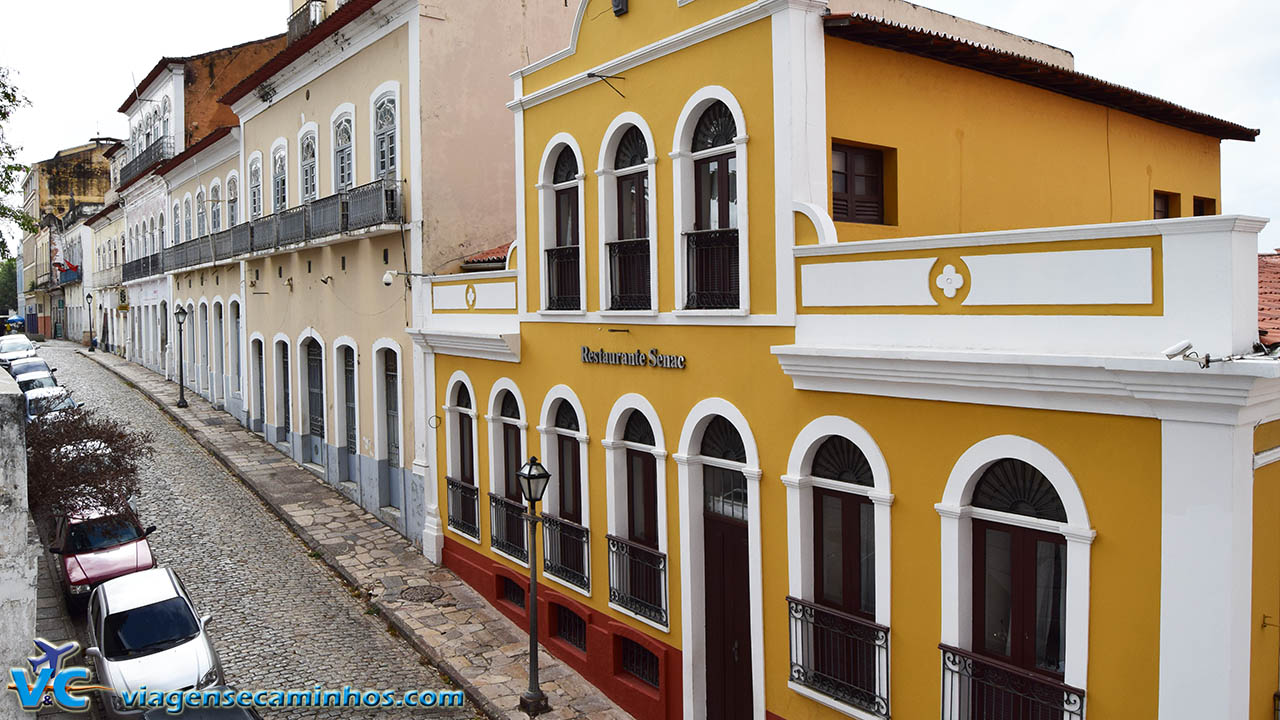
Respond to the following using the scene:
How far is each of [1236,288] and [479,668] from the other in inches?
361

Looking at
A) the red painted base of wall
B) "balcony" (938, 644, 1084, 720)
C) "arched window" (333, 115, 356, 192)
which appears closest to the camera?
"balcony" (938, 644, 1084, 720)

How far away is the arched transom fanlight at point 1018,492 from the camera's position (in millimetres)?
6688

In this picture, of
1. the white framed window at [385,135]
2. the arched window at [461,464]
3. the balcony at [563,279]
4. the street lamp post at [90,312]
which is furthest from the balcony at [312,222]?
the street lamp post at [90,312]

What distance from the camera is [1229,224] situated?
18.3 feet

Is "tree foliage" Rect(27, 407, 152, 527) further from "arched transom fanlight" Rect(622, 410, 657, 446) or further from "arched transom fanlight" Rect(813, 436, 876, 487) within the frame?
"arched transom fanlight" Rect(813, 436, 876, 487)

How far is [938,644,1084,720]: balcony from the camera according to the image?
6523 millimetres

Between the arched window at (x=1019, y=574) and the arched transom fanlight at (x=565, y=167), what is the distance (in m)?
6.51

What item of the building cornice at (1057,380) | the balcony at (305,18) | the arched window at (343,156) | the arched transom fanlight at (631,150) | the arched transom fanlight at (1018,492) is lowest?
the arched transom fanlight at (1018,492)

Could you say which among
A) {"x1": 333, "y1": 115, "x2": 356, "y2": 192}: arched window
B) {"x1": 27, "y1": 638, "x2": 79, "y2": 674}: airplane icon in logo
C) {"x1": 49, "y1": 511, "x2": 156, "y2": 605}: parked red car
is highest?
{"x1": 333, "y1": 115, "x2": 356, "y2": 192}: arched window

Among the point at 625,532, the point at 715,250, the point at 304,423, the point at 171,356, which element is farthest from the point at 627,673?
the point at 171,356

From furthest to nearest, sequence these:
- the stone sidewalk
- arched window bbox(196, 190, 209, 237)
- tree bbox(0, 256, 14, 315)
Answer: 1. tree bbox(0, 256, 14, 315)
2. arched window bbox(196, 190, 209, 237)
3. the stone sidewalk

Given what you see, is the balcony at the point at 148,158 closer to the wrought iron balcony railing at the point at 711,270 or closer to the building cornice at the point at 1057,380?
the wrought iron balcony railing at the point at 711,270

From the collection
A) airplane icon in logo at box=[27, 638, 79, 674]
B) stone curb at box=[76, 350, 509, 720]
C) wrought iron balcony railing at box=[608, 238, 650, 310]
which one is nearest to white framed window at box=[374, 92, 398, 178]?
stone curb at box=[76, 350, 509, 720]

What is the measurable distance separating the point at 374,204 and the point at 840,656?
11189 mm
